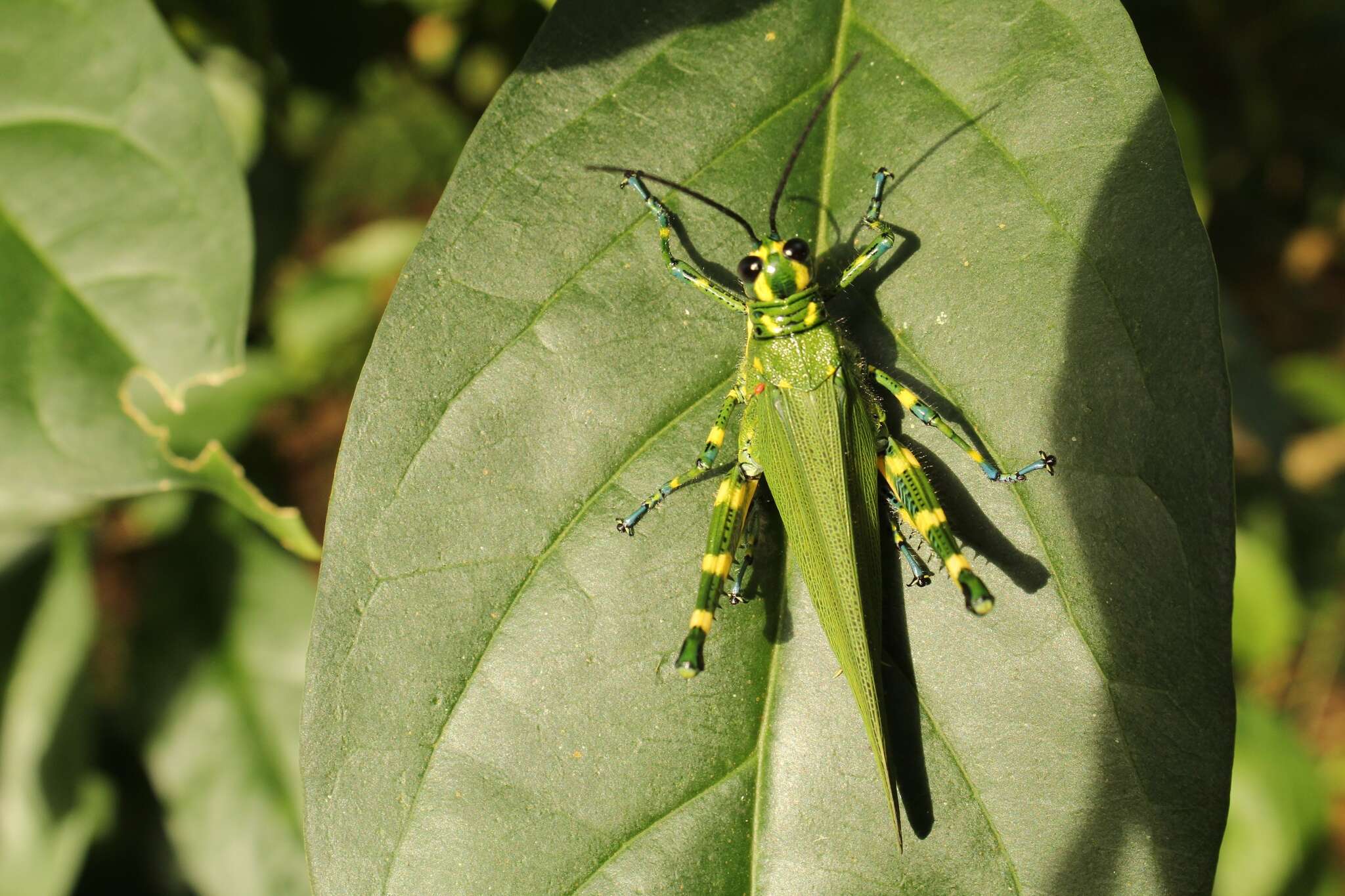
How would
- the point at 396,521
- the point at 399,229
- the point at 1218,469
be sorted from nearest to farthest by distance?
the point at 1218,469
the point at 396,521
the point at 399,229

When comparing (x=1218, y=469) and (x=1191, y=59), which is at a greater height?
(x=1218, y=469)

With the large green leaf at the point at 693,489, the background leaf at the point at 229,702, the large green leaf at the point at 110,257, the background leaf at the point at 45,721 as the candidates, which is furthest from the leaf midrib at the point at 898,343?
the background leaf at the point at 45,721

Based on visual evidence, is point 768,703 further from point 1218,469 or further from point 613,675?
point 1218,469

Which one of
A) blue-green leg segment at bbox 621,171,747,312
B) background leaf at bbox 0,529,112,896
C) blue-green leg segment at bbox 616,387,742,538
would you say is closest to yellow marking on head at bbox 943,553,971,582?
blue-green leg segment at bbox 616,387,742,538

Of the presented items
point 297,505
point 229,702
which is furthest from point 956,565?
point 297,505

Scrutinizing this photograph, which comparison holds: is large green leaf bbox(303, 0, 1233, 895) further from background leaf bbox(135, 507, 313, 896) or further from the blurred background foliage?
background leaf bbox(135, 507, 313, 896)

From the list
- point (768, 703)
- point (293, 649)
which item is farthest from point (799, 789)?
point (293, 649)

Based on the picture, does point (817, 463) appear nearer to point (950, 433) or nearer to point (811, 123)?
point (950, 433)
